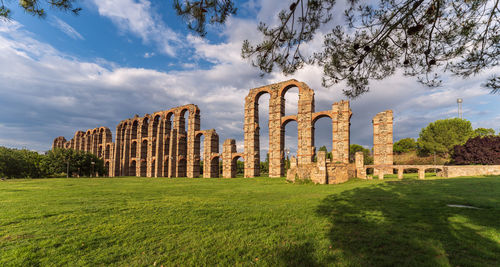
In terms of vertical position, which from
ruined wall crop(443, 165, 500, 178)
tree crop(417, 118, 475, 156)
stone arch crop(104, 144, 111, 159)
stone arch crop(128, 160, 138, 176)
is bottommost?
stone arch crop(128, 160, 138, 176)

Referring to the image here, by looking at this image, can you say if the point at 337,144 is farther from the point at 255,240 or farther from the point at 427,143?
the point at 427,143

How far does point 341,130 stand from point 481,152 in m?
18.3

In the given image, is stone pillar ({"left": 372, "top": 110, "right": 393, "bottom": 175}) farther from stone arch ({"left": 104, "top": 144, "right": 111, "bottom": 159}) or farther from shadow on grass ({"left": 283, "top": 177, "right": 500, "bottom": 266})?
stone arch ({"left": 104, "top": 144, "right": 111, "bottom": 159})

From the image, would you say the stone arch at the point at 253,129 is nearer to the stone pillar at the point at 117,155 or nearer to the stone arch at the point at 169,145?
the stone arch at the point at 169,145

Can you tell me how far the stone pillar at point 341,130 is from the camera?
23.5 m

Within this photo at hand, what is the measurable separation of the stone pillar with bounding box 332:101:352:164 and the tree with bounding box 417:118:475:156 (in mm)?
26761

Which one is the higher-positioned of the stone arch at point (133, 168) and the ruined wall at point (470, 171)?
the ruined wall at point (470, 171)

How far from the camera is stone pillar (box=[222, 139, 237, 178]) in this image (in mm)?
29266

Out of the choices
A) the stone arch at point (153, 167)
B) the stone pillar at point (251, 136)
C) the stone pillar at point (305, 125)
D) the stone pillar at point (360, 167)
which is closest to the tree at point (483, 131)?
the stone pillar at point (305, 125)

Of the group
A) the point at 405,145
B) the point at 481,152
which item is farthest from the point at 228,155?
the point at 405,145

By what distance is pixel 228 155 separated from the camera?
29500 millimetres

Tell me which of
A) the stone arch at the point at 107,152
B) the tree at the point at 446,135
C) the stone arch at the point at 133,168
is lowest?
the stone arch at the point at 133,168

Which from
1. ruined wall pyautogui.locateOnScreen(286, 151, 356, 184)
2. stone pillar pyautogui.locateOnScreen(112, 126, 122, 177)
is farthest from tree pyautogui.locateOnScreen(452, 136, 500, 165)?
stone pillar pyautogui.locateOnScreen(112, 126, 122, 177)

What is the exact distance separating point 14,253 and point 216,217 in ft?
11.4
